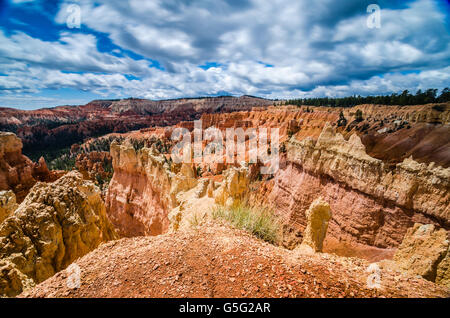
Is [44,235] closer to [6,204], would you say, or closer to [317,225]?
[6,204]

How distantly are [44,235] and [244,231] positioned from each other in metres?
4.72

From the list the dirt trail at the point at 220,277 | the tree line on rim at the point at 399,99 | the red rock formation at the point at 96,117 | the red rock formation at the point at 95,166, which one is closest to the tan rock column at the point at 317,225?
the dirt trail at the point at 220,277

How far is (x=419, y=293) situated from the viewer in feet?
8.14

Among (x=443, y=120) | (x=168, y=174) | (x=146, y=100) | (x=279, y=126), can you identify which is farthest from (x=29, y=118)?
(x=443, y=120)

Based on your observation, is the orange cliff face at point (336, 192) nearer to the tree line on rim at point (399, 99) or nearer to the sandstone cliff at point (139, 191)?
the sandstone cliff at point (139, 191)

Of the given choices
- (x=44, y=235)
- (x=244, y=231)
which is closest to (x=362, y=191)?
(x=244, y=231)

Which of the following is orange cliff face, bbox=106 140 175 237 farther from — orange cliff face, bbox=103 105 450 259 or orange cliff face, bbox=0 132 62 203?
orange cliff face, bbox=0 132 62 203

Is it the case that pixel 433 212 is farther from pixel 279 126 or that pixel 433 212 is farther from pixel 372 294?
pixel 279 126

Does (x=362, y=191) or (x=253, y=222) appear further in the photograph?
(x=362, y=191)

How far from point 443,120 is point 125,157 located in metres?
41.9

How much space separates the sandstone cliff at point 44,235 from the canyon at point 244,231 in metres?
0.03

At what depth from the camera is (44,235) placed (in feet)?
16.5

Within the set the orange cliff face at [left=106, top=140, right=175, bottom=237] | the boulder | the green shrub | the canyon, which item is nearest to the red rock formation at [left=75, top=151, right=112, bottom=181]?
the canyon

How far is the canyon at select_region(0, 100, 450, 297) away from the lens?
2617 millimetres
